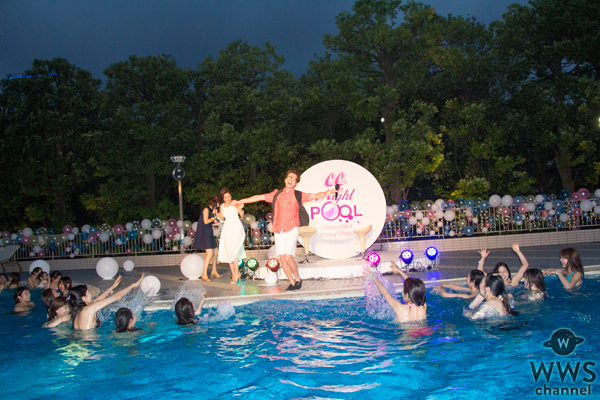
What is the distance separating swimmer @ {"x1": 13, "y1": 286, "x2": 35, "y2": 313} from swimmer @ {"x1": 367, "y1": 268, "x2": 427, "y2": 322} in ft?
21.3

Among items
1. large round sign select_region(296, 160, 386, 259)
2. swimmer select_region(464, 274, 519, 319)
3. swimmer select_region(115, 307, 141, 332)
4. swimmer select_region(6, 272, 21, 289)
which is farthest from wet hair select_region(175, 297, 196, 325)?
swimmer select_region(6, 272, 21, 289)

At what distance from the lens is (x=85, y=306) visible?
6910 millimetres

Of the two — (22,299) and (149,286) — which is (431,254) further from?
(22,299)

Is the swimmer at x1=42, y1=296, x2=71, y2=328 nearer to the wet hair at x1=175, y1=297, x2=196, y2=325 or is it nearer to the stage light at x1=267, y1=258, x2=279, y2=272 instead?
the wet hair at x1=175, y1=297, x2=196, y2=325

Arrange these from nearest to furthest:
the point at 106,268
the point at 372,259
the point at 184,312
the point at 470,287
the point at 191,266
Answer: the point at 184,312 < the point at 470,287 < the point at 372,259 < the point at 191,266 < the point at 106,268

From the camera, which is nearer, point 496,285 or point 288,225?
point 496,285

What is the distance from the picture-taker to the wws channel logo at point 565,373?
13.8 feet

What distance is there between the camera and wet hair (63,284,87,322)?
276 inches

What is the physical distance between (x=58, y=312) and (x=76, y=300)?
0.32 meters

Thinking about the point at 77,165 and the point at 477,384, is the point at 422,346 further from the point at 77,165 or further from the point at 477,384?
the point at 77,165

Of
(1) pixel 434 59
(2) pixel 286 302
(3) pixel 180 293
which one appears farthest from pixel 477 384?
(1) pixel 434 59

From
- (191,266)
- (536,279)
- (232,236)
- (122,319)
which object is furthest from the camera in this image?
(191,266)

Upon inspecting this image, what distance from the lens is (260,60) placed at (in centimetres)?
1836

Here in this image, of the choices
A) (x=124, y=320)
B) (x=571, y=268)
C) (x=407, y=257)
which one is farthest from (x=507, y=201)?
(x=124, y=320)
